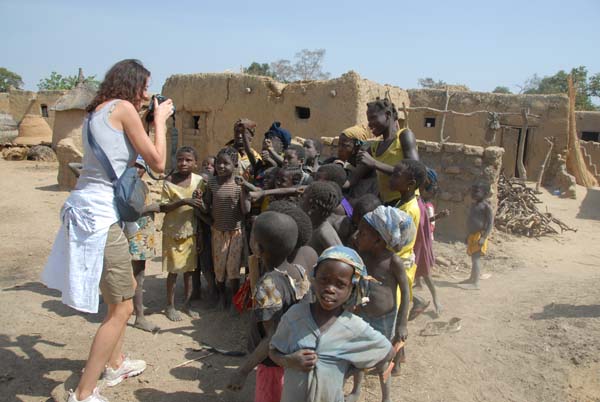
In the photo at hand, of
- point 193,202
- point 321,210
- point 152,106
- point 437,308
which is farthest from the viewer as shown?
point 437,308

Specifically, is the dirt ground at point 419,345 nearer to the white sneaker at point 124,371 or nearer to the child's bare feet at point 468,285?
the white sneaker at point 124,371

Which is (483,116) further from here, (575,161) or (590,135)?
(590,135)

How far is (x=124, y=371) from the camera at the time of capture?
2.69 m

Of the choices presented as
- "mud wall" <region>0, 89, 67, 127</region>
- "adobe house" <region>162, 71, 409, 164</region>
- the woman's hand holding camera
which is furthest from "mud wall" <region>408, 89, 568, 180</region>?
"mud wall" <region>0, 89, 67, 127</region>

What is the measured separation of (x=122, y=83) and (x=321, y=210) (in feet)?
4.10

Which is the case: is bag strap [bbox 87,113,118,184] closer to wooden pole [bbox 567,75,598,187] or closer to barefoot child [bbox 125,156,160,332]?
barefoot child [bbox 125,156,160,332]

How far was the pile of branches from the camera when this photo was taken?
25.1 feet

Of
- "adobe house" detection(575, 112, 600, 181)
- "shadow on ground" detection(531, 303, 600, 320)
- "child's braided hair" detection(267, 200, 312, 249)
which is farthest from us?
"adobe house" detection(575, 112, 600, 181)

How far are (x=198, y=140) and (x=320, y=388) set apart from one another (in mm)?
9682

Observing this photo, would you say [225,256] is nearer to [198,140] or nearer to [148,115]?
[148,115]

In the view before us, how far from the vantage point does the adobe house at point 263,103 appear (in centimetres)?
832

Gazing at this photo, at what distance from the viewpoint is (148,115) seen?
2.65m

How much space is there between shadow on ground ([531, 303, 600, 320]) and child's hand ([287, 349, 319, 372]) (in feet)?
9.49

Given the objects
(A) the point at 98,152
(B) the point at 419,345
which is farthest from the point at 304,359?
(B) the point at 419,345
